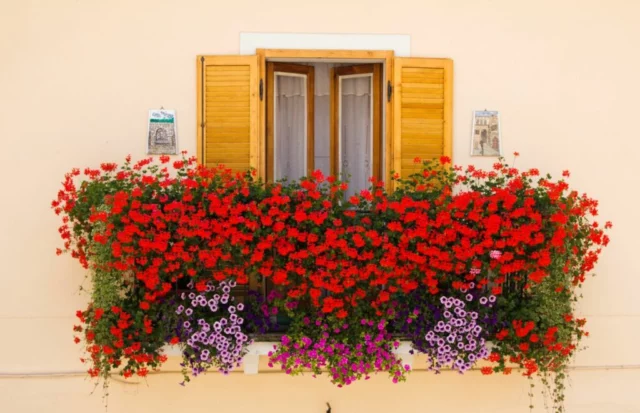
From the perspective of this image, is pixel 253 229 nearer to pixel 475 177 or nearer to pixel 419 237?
pixel 419 237

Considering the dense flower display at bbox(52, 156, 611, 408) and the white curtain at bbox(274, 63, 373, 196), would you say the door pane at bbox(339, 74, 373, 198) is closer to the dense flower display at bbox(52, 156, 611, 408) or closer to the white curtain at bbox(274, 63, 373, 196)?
the white curtain at bbox(274, 63, 373, 196)

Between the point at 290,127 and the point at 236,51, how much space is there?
0.82m

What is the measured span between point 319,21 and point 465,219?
1989 mm

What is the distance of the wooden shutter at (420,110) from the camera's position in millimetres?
5617

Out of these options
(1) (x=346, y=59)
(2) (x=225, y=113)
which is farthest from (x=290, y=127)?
(1) (x=346, y=59)

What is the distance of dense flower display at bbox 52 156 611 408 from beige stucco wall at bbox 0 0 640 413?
544 millimetres

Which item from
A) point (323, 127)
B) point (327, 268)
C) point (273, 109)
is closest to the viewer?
point (327, 268)

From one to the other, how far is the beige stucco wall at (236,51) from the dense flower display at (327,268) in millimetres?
544

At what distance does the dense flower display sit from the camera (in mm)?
4902

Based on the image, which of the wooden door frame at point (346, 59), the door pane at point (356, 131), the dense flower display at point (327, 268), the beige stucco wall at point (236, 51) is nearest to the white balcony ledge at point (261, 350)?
the dense flower display at point (327, 268)

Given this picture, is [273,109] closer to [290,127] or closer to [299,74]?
[290,127]

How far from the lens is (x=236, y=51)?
222 inches

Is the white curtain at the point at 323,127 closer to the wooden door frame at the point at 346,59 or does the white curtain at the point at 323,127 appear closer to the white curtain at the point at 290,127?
the white curtain at the point at 290,127

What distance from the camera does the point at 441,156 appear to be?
5.62 metres
